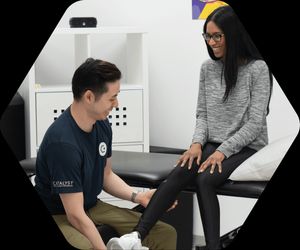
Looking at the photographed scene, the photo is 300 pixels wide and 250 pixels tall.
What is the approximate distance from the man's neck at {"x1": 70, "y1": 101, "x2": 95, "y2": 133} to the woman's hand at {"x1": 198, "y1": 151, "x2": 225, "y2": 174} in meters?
0.34

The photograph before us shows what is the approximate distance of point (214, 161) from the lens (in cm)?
181

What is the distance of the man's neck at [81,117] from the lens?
1.65 metres

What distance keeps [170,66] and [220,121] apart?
0.24 metres

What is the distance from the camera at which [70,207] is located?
1.67m

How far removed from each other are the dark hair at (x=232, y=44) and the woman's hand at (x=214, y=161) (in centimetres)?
16

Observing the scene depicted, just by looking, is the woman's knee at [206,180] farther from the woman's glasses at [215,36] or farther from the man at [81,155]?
the woman's glasses at [215,36]

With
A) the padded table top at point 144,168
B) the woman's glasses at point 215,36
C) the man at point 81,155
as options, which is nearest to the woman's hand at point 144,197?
the padded table top at point 144,168

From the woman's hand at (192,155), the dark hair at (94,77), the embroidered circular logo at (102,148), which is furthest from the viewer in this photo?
the woman's hand at (192,155)

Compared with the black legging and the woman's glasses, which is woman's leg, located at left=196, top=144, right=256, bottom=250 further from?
the woman's glasses

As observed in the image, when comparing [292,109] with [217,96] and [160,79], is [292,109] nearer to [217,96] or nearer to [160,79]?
[217,96]

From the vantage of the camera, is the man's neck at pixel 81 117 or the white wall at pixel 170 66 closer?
the man's neck at pixel 81 117

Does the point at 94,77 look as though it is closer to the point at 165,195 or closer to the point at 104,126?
the point at 104,126

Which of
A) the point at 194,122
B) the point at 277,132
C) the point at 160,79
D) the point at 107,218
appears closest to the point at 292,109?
the point at 277,132

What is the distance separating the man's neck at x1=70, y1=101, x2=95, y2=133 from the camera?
5.42ft
